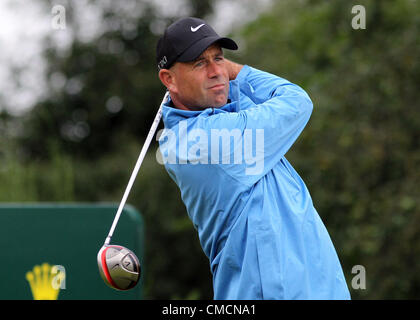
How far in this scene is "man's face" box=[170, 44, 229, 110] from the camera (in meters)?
2.62

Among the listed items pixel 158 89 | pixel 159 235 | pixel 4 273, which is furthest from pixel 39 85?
pixel 4 273

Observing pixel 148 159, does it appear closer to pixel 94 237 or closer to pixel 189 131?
pixel 94 237

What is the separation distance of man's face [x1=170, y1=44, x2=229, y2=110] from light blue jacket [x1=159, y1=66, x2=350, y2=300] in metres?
0.07

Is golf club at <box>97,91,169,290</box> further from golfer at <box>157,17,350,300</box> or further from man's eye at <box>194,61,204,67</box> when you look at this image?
man's eye at <box>194,61,204,67</box>

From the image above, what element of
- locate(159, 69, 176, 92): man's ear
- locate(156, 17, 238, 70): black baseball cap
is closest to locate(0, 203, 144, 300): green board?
locate(159, 69, 176, 92): man's ear

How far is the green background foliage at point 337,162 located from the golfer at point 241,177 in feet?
13.3

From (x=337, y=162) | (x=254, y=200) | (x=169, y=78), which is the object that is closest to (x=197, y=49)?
(x=169, y=78)

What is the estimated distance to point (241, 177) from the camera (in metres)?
2.43

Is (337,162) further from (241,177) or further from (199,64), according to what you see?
(241,177)

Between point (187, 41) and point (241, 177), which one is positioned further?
point (187, 41)

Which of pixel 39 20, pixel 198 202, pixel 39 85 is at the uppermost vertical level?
pixel 39 20

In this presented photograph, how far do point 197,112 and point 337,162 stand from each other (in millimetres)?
5772

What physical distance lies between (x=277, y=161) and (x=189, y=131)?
37 centimetres
